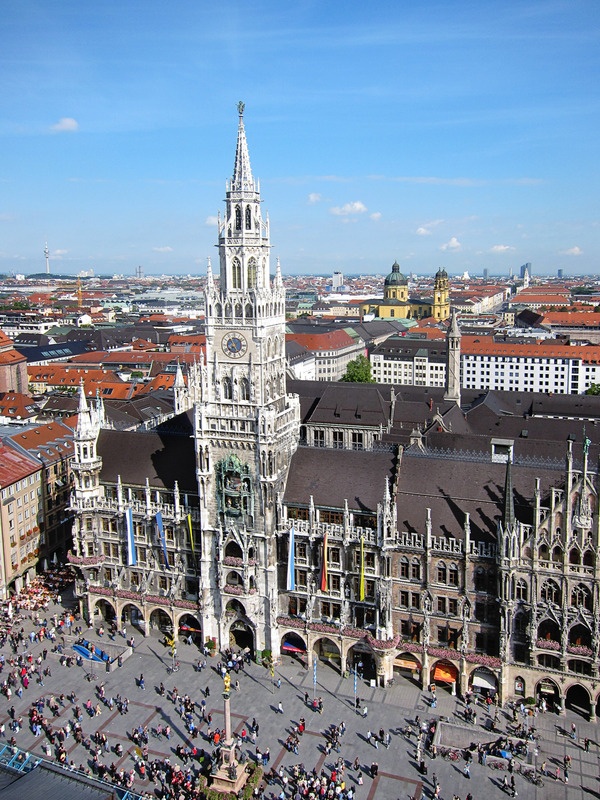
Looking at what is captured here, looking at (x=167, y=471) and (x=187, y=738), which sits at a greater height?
(x=167, y=471)

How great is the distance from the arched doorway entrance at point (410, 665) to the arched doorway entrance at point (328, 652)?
571 centimetres

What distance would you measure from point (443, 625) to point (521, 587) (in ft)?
25.5

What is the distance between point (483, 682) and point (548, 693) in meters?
5.31

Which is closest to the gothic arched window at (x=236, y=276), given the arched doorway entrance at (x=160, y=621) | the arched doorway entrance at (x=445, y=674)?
the arched doorway entrance at (x=160, y=621)

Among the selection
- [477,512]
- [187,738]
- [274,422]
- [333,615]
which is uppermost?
[274,422]

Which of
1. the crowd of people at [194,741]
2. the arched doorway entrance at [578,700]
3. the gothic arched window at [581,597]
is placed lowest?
the crowd of people at [194,741]

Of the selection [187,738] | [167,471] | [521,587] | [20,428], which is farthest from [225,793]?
[20,428]

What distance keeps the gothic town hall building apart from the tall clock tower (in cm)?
16

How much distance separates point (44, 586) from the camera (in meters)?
86.8

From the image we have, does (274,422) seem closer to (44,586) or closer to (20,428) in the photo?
(44,586)

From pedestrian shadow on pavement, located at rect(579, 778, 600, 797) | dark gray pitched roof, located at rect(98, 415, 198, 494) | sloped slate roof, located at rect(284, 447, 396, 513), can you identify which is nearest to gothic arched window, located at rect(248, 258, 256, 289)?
sloped slate roof, located at rect(284, 447, 396, 513)

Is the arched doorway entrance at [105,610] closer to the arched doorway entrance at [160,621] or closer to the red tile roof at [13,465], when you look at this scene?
the arched doorway entrance at [160,621]

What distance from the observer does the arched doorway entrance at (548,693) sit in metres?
62.2

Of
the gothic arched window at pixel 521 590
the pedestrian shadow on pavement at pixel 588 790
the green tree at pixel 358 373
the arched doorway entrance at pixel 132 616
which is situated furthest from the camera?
the green tree at pixel 358 373
